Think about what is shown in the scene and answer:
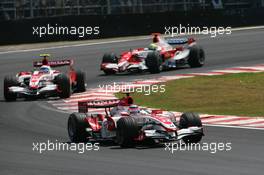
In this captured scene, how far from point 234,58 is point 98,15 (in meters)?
9.12

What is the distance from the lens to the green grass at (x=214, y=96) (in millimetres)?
21547

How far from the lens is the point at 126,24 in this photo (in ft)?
140

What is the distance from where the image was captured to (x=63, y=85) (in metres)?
24.9

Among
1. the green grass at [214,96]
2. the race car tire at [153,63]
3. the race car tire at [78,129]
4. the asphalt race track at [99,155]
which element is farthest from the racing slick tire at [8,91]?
the race car tire at [78,129]

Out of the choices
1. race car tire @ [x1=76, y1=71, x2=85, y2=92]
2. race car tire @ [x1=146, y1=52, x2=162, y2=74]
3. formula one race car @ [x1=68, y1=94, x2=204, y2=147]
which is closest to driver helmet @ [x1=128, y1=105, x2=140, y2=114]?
formula one race car @ [x1=68, y1=94, x2=204, y2=147]

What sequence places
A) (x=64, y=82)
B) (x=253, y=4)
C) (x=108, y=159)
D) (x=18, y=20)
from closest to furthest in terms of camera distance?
1. (x=108, y=159)
2. (x=64, y=82)
3. (x=18, y=20)
4. (x=253, y=4)

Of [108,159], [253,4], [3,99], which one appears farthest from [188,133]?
[253,4]

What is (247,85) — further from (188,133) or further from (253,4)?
(253,4)

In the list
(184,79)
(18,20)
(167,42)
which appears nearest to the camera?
(184,79)

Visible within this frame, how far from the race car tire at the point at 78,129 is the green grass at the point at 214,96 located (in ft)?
15.7

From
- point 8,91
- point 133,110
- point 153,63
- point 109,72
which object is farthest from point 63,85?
point 133,110

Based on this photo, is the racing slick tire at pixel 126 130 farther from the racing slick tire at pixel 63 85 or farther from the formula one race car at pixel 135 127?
the racing slick tire at pixel 63 85

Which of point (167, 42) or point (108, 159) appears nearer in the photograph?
point (108, 159)

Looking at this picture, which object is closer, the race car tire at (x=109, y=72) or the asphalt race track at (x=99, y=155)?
the asphalt race track at (x=99, y=155)
